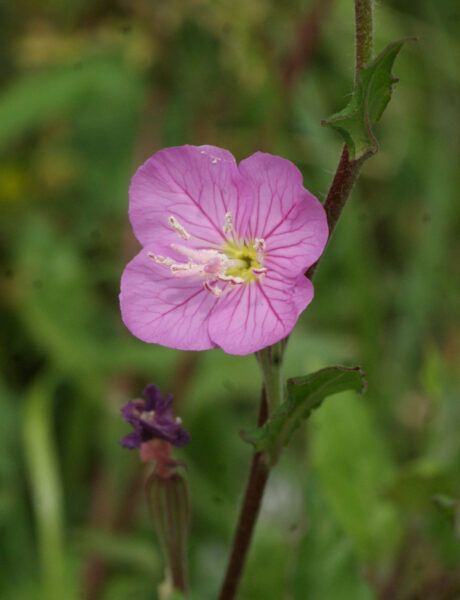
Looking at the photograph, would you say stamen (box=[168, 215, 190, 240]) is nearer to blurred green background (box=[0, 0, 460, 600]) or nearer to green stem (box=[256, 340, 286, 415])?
green stem (box=[256, 340, 286, 415])

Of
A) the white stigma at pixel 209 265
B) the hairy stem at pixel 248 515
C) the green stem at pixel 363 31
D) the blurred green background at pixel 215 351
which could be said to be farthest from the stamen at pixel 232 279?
the blurred green background at pixel 215 351

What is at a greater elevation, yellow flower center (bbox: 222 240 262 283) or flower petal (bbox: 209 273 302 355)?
yellow flower center (bbox: 222 240 262 283)

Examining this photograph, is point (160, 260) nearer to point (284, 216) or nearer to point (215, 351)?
point (284, 216)

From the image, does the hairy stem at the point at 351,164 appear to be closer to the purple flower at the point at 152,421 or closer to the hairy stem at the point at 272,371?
the hairy stem at the point at 272,371

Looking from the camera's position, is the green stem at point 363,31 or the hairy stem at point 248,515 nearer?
the green stem at point 363,31

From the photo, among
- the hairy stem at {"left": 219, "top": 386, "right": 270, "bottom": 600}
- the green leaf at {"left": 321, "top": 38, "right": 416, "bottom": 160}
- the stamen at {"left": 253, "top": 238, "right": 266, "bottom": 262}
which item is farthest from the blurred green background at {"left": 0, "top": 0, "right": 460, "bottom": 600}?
the green leaf at {"left": 321, "top": 38, "right": 416, "bottom": 160}

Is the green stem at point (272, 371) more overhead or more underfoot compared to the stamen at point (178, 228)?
more underfoot

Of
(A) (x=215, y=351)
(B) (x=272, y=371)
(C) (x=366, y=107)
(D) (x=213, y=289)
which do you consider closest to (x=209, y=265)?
(D) (x=213, y=289)
